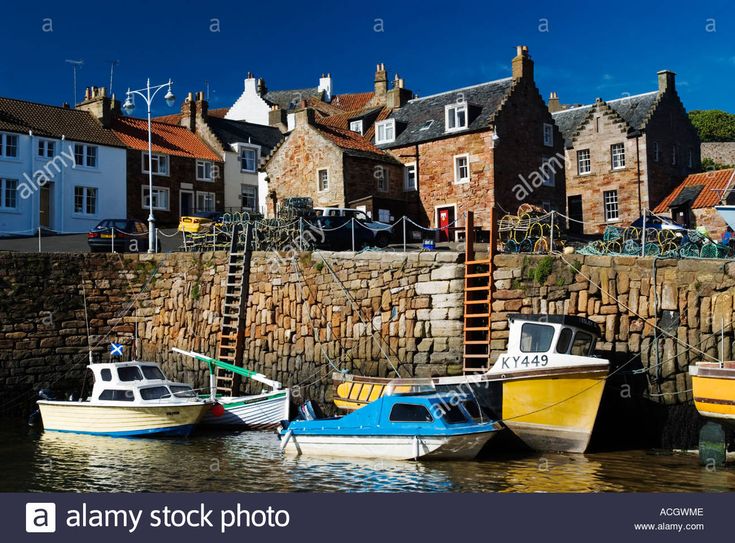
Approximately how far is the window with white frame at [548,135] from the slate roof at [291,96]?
113 ft

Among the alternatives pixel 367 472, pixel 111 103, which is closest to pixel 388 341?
pixel 367 472

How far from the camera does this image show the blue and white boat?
15.0 metres

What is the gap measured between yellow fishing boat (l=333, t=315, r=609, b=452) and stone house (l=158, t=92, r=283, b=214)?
102ft

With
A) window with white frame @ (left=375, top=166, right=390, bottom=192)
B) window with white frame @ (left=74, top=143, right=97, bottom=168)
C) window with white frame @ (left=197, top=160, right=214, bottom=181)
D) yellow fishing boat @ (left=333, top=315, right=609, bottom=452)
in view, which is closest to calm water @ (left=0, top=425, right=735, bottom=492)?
yellow fishing boat @ (left=333, top=315, right=609, bottom=452)

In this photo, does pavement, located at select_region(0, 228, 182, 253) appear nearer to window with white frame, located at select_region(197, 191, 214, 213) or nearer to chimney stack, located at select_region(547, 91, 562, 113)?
window with white frame, located at select_region(197, 191, 214, 213)

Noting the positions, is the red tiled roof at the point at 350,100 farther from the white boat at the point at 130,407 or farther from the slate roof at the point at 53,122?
the white boat at the point at 130,407

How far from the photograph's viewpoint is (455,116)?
116 feet

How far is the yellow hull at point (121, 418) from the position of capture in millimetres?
18609

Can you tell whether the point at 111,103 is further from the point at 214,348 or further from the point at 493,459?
the point at 493,459

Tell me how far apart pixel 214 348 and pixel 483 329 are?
8.59 metres

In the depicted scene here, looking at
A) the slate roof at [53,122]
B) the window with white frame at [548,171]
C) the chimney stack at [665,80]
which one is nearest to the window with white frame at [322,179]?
the window with white frame at [548,171]

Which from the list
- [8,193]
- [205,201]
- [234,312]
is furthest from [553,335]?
[205,201]

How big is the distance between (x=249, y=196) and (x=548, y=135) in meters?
18.9

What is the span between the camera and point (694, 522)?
405 inches
